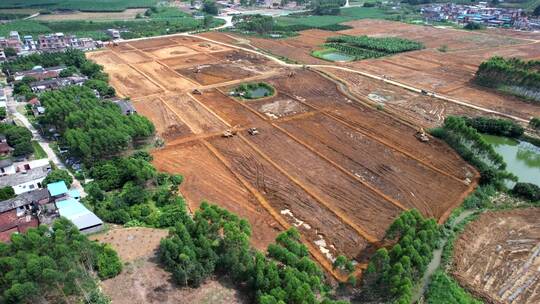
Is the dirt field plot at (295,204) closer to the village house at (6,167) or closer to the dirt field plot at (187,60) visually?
the village house at (6,167)

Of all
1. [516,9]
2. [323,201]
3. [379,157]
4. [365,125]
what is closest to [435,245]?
[323,201]

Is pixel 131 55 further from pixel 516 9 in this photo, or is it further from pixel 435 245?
pixel 516 9

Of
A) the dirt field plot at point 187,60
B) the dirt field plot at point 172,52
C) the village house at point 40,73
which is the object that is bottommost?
the village house at point 40,73

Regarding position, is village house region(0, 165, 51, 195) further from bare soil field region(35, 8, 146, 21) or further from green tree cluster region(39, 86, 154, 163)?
bare soil field region(35, 8, 146, 21)

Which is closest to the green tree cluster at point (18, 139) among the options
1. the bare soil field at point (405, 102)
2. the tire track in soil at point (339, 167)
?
the tire track in soil at point (339, 167)

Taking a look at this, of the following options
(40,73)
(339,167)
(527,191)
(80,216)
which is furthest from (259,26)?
(80,216)

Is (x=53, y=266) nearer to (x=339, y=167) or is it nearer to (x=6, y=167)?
(x=6, y=167)
